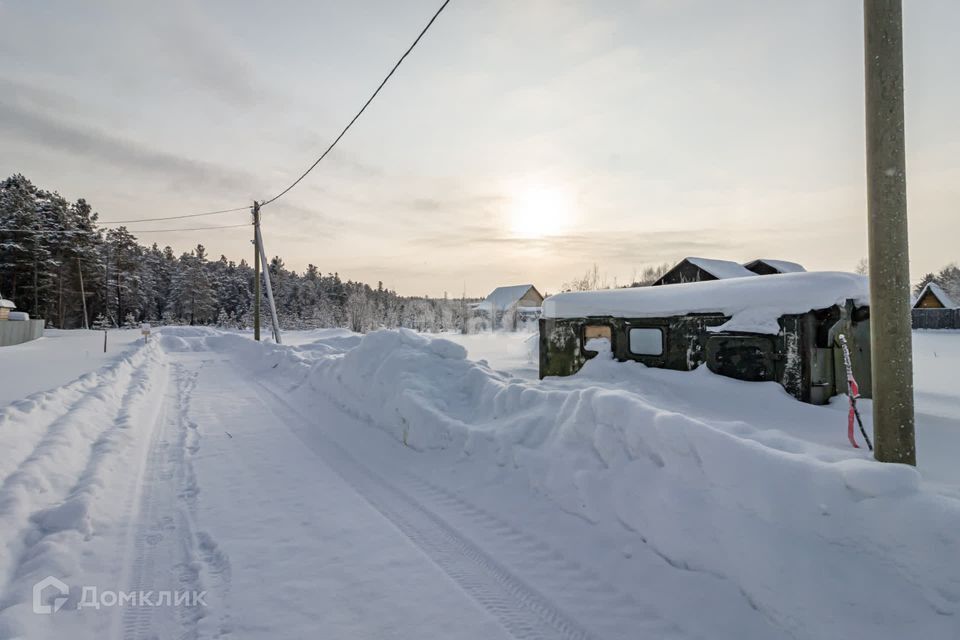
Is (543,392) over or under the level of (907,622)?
over

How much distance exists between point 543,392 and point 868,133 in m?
4.01

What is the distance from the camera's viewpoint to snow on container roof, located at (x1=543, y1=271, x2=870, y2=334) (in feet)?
20.6

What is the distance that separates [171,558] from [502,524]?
8.79ft

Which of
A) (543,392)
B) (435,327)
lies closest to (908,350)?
(543,392)

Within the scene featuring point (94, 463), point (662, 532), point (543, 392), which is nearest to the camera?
point (662, 532)

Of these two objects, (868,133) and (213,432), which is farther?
(213,432)

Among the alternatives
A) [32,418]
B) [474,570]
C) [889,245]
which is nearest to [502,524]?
[474,570]

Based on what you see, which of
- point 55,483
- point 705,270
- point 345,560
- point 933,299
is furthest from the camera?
point 933,299

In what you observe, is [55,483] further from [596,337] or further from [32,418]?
[596,337]

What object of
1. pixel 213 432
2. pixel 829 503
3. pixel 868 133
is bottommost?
pixel 213 432

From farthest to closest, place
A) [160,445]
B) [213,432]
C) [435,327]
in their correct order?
[435,327] → [213,432] → [160,445]

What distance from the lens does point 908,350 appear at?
3.16 metres

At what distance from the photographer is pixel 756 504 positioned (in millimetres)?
3045

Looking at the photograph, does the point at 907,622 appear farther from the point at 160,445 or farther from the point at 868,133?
the point at 160,445
